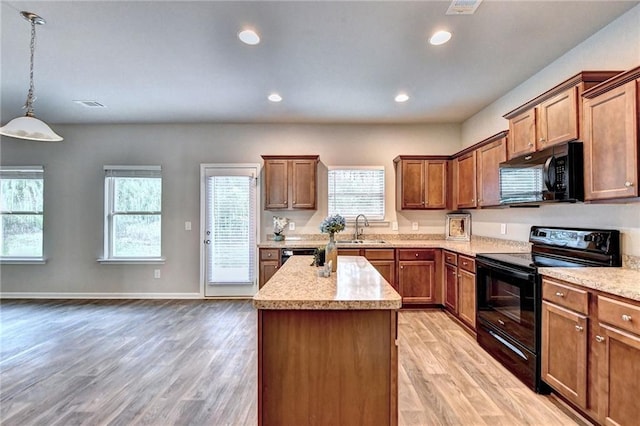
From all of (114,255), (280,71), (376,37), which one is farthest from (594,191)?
(114,255)

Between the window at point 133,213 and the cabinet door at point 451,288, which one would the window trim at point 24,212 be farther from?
the cabinet door at point 451,288

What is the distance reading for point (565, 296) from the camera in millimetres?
2029

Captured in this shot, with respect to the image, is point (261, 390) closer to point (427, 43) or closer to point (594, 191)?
point (594, 191)

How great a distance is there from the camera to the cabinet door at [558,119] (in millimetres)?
2268

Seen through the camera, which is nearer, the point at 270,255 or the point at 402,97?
the point at 402,97

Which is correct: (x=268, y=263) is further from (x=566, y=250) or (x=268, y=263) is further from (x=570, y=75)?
(x=570, y=75)

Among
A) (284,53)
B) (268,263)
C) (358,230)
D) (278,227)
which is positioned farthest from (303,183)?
(284,53)

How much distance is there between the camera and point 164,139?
4973mm

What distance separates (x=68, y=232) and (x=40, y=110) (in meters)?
1.88

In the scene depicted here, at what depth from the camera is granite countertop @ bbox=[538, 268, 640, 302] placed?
5.44 ft

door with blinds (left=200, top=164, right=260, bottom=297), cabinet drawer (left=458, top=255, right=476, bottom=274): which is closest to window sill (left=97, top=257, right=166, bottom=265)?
door with blinds (left=200, top=164, right=260, bottom=297)

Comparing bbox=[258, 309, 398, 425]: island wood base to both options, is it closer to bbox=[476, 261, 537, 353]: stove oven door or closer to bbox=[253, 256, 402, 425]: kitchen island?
bbox=[253, 256, 402, 425]: kitchen island

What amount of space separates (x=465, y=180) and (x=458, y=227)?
92cm

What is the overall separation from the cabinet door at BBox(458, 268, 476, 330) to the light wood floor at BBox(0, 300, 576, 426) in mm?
199
